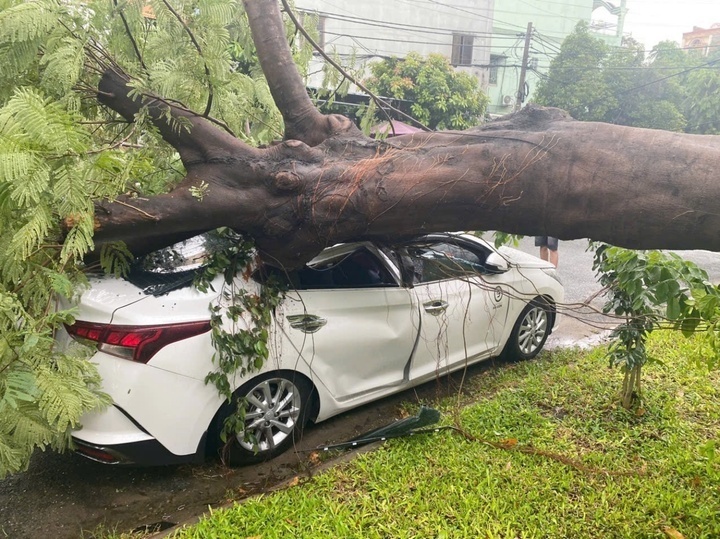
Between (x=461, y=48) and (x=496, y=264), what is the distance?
65.7 feet

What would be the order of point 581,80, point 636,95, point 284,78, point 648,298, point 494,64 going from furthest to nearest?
1. point 494,64
2. point 636,95
3. point 581,80
4. point 648,298
5. point 284,78

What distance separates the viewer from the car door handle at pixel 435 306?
4301 mm

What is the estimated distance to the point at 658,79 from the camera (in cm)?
2030

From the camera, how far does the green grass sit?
2.94 metres

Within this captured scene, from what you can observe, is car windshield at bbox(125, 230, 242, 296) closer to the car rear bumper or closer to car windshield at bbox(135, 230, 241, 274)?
car windshield at bbox(135, 230, 241, 274)

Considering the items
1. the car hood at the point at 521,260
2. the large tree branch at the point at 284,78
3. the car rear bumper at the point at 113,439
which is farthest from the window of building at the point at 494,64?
the car rear bumper at the point at 113,439

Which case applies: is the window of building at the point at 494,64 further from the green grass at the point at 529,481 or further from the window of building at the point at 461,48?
the green grass at the point at 529,481

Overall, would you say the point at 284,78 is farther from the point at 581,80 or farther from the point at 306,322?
the point at 581,80

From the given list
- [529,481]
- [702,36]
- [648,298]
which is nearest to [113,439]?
[529,481]

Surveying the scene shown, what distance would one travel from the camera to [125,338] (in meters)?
2.97

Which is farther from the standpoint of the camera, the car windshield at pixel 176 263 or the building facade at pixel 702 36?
the building facade at pixel 702 36

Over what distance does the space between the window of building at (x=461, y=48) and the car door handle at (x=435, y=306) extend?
66.5 feet

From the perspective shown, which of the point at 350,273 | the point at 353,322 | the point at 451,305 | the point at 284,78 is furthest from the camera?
the point at 451,305

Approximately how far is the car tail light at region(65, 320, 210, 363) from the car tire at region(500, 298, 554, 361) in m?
3.40
